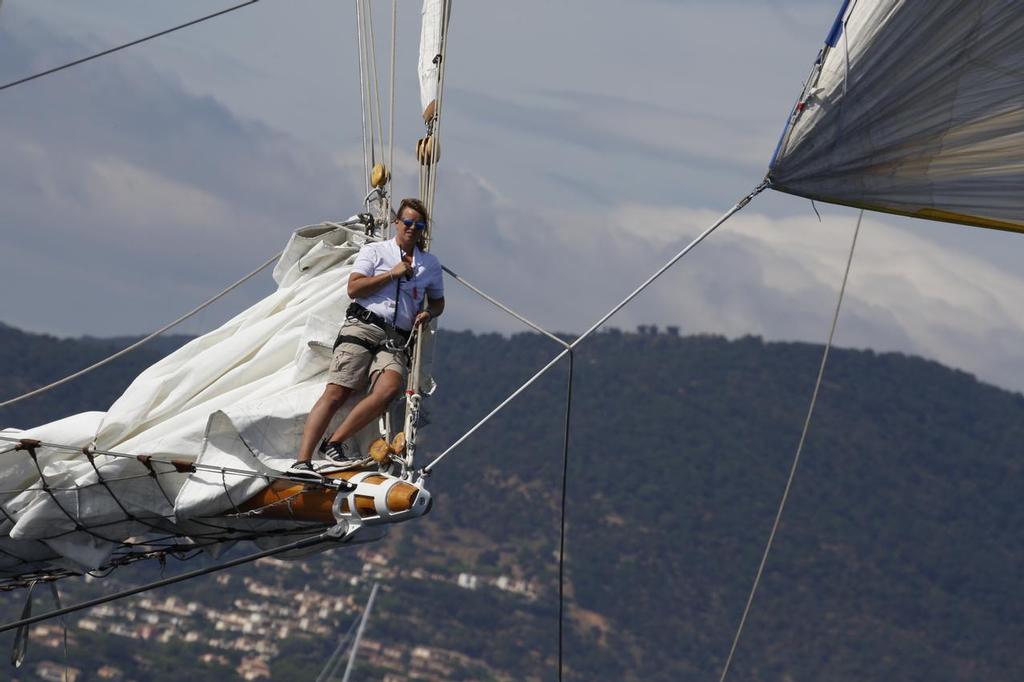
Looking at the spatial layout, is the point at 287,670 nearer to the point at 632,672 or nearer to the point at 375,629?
the point at 375,629

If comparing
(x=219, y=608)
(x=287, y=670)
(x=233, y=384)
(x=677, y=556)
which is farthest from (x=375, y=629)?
(x=233, y=384)

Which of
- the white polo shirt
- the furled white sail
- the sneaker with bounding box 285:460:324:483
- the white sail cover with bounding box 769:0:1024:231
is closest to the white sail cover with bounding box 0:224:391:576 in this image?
the sneaker with bounding box 285:460:324:483

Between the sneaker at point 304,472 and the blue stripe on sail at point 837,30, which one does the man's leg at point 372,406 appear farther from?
the blue stripe on sail at point 837,30

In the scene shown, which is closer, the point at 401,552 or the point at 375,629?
the point at 375,629

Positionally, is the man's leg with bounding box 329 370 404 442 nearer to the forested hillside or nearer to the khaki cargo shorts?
the khaki cargo shorts

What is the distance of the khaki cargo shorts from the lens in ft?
33.6

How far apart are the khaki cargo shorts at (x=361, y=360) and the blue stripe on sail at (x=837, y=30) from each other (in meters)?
2.99

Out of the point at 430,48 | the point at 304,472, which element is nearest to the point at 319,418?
the point at 304,472

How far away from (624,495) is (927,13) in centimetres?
18124

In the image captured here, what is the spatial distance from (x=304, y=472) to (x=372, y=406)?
55 centimetres

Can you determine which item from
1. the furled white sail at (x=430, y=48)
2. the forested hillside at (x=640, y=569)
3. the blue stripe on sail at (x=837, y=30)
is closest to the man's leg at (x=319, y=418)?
the furled white sail at (x=430, y=48)

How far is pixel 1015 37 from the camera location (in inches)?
388

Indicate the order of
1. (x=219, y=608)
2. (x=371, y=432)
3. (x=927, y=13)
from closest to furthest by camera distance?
(x=927, y=13) < (x=371, y=432) < (x=219, y=608)

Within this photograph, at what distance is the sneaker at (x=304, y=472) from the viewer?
392 inches
